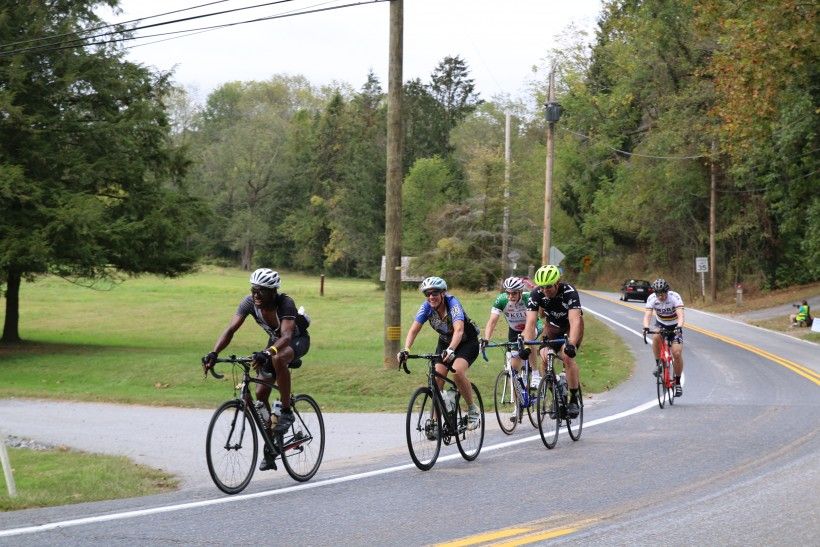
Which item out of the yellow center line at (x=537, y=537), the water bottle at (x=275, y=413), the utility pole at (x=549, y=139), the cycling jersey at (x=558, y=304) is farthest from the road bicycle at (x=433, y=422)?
the utility pole at (x=549, y=139)

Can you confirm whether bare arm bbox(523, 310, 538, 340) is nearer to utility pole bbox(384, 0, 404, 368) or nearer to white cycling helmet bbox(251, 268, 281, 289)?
white cycling helmet bbox(251, 268, 281, 289)

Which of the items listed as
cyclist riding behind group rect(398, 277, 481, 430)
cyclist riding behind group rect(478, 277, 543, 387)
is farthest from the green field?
cyclist riding behind group rect(398, 277, 481, 430)

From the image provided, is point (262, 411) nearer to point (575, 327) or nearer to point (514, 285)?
point (575, 327)

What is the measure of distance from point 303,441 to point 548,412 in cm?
356

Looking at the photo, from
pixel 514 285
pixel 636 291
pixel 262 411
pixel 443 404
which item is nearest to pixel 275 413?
pixel 262 411

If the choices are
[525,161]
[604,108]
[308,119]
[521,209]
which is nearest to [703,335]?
[521,209]

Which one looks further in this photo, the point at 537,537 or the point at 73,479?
the point at 73,479

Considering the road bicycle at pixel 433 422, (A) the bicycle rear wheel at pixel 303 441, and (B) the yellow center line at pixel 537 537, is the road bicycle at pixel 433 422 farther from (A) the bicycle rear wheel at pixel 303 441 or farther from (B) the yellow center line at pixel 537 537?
(B) the yellow center line at pixel 537 537

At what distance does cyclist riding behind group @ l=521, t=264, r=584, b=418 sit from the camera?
12648 mm

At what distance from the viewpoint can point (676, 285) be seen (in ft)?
235

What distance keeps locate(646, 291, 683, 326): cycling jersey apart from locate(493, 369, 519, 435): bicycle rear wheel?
12.8ft

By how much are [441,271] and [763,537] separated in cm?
5906

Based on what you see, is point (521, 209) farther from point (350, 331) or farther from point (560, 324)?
point (560, 324)

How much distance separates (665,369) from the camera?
57.3 feet
